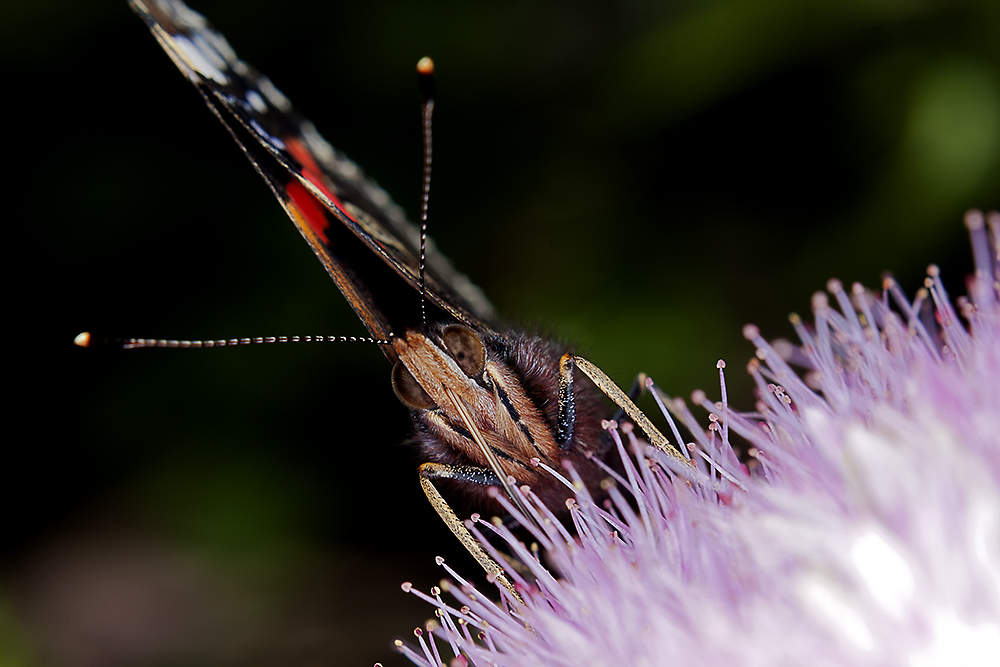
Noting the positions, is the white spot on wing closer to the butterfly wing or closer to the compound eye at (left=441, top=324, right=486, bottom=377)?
the butterfly wing

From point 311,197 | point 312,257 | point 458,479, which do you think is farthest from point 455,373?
point 312,257

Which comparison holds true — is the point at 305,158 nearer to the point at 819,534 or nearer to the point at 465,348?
the point at 465,348

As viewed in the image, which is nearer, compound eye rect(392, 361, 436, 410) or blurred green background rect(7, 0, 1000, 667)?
compound eye rect(392, 361, 436, 410)

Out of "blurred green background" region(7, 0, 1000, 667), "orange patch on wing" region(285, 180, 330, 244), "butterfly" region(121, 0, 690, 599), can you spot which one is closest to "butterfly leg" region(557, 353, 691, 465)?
"butterfly" region(121, 0, 690, 599)

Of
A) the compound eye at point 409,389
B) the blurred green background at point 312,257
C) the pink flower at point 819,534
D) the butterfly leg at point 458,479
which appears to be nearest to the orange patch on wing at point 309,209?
the compound eye at point 409,389

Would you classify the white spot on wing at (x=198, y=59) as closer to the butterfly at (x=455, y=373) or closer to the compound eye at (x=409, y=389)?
the butterfly at (x=455, y=373)

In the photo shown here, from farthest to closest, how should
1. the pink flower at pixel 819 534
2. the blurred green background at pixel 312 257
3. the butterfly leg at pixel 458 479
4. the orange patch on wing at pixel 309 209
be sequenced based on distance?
the blurred green background at pixel 312 257
the orange patch on wing at pixel 309 209
the butterfly leg at pixel 458 479
the pink flower at pixel 819 534

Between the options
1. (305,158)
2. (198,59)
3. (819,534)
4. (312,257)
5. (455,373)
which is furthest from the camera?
(312,257)

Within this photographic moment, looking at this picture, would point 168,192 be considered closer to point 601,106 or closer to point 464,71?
point 464,71
